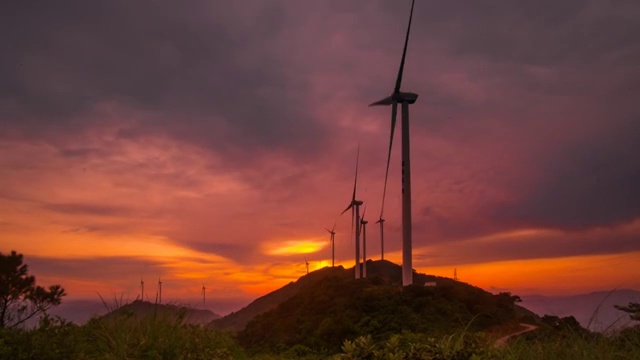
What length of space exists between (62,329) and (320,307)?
45.9 m

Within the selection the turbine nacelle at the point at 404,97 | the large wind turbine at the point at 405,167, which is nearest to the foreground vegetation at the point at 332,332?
the large wind turbine at the point at 405,167

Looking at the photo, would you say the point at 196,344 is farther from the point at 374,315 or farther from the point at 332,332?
the point at 374,315

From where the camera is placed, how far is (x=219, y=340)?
18641mm

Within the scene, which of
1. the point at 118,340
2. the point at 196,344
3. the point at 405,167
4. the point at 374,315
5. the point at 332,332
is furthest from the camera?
the point at 405,167

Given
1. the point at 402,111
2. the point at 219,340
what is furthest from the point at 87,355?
the point at 402,111

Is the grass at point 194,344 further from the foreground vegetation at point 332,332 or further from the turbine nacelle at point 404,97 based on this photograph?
the turbine nacelle at point 404,97

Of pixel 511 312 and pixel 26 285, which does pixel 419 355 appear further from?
pixel 511 312

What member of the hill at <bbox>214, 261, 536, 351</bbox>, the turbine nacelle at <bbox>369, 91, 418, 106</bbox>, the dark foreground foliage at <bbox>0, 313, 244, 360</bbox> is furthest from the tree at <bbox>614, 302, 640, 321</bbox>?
the turbine nacelle at <bbox>369, 91, 418, 106</bbox>

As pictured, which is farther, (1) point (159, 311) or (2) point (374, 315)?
(2) point (374, 315)

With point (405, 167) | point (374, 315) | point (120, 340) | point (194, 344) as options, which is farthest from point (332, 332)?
point (120, 340)

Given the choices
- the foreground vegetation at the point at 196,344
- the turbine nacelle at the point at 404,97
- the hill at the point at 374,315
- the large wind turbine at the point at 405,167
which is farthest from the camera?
the turbine nacelle at the point at 404,97

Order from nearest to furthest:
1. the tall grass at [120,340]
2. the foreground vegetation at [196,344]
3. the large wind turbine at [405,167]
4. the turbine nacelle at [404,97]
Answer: the foreground vegetation at [196,344]
the tall grass at [120,340]
the large wind turbine at [405,167]
the turbine nacelle at [404,97]

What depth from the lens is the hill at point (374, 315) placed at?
44.8 metres

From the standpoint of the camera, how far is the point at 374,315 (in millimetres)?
48469
